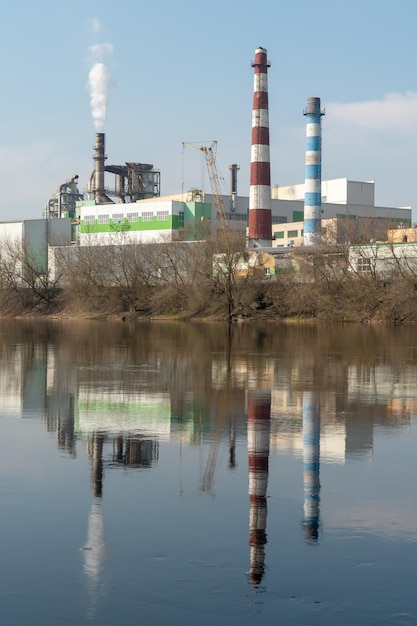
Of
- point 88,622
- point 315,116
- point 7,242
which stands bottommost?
point 88,622

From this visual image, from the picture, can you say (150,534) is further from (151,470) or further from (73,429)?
(73,429)

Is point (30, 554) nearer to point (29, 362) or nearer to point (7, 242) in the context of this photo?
point (29, 362)

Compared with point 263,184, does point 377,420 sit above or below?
below

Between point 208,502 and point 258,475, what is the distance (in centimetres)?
130

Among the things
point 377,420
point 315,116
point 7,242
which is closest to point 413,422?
point 377,420

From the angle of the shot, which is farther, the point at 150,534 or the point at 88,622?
the point at 150,534

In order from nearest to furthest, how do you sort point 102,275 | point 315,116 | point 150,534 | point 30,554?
point 30,554, point 150,534, point 102,275, point 315,116

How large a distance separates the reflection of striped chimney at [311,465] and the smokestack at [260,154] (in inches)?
2357

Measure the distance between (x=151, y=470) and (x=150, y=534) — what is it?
2.67 meters

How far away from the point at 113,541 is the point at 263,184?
69.9 meters

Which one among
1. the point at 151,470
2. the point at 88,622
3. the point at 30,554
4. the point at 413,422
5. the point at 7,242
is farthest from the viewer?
the point at 7,242

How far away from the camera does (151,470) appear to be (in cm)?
1083

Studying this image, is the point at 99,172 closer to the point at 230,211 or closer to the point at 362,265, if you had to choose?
the point at 230,211

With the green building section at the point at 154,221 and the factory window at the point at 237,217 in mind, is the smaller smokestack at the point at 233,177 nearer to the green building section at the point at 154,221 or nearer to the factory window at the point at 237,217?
the factory window at the point at 237,217
